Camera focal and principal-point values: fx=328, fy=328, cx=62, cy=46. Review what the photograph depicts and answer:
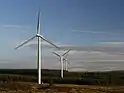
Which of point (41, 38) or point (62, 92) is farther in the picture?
point (41, 38)

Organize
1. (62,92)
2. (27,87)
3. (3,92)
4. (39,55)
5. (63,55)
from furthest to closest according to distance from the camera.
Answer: (63,55) < (39,55) < (27,87) < (62,92) < (3,92)

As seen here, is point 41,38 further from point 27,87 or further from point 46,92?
point 46,92

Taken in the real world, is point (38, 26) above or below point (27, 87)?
above

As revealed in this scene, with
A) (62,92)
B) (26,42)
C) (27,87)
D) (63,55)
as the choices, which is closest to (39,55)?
(26,42)

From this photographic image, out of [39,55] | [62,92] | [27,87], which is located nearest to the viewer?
[62,92]

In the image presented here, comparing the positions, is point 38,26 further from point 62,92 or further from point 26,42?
point 62,92

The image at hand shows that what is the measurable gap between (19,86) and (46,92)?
9.64m

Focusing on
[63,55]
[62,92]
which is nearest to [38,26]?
[62,92]

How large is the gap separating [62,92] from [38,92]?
12.9ft

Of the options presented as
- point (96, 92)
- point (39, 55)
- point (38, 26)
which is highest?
point (38, 26)

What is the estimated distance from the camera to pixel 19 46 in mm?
56188

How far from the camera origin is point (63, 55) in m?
77.2

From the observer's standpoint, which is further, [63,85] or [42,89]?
[63,85]

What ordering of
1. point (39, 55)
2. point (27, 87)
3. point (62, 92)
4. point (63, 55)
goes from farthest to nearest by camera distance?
1. point (63, 55)
2. point (39, 55)
3. point (27, 87)
4. point (62, 92)
